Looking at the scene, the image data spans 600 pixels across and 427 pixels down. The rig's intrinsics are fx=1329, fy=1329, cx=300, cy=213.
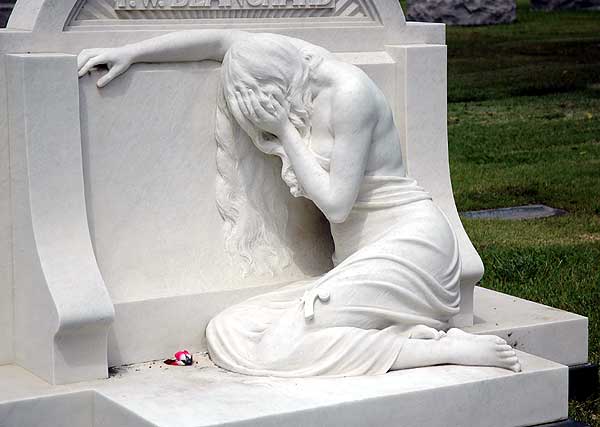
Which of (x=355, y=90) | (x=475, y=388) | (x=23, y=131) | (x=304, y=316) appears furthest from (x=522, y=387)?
(x=23, y=131)

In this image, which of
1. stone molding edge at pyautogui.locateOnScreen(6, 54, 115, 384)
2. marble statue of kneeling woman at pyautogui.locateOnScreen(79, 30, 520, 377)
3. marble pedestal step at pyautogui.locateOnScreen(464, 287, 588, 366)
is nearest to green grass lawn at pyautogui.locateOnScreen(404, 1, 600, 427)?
marble pedestal step at pyautogui.locateOnScreen(464, 287, 588, 366)

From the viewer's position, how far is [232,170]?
5.35 metres

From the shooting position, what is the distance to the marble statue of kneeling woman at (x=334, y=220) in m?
4.94

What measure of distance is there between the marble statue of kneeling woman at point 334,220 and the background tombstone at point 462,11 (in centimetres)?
1566

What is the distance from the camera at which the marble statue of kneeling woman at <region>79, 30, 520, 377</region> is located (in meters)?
4.94

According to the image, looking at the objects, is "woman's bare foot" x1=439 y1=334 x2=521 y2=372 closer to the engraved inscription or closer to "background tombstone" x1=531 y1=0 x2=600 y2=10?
the engraved inscription

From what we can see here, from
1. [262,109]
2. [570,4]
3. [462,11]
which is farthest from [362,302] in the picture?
[570,4]

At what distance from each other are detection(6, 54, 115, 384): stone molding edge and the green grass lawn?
2224 mm

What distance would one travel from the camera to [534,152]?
12000 millimetres

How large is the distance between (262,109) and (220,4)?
1.70 ft

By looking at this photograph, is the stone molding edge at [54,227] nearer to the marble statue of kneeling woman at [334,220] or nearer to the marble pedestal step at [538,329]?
the marble statue of kneeling woman at [334,220]

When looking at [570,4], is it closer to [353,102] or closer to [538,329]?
[538,329]

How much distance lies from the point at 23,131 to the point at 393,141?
149 cm

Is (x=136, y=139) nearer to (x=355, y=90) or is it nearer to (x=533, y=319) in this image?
(x=355, y=90)
